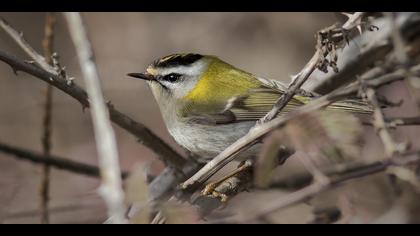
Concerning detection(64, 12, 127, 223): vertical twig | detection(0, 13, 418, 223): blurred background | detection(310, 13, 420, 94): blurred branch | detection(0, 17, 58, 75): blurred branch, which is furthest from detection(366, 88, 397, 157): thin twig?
detection(0, 13, 418, 223): blurred background

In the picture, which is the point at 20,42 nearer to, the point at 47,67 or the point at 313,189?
the point at 47,67

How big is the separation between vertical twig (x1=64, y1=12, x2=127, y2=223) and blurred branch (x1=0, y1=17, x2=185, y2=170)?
96 centimetres

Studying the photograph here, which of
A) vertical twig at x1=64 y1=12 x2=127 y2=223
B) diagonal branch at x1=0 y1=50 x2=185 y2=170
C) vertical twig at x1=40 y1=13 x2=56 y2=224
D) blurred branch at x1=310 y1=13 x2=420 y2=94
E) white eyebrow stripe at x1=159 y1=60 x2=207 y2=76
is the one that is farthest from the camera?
white eyebrow stripe at x1=159 y1=60 x2=207 y2=76

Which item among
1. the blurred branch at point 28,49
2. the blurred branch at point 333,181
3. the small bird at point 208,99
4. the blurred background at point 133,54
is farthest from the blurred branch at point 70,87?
the blurred background at point 133,54

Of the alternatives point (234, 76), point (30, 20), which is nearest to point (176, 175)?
point (234, 76)

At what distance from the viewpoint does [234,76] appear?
11.5 feet

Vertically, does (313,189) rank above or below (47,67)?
below

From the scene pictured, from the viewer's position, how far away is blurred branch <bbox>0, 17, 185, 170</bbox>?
2416mm

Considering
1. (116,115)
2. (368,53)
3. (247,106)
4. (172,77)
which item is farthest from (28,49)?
(368,53)

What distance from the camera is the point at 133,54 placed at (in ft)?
18.8

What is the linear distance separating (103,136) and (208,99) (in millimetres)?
2197

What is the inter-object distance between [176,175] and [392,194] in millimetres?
1216

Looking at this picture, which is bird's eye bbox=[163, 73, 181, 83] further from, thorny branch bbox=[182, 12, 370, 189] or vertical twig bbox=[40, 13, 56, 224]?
thorny branch bbox=[182, 12, 370, 189]

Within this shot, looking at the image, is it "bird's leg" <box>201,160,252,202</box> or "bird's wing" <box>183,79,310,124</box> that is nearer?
"bird's leg" <box>201,160,252,202</box>
